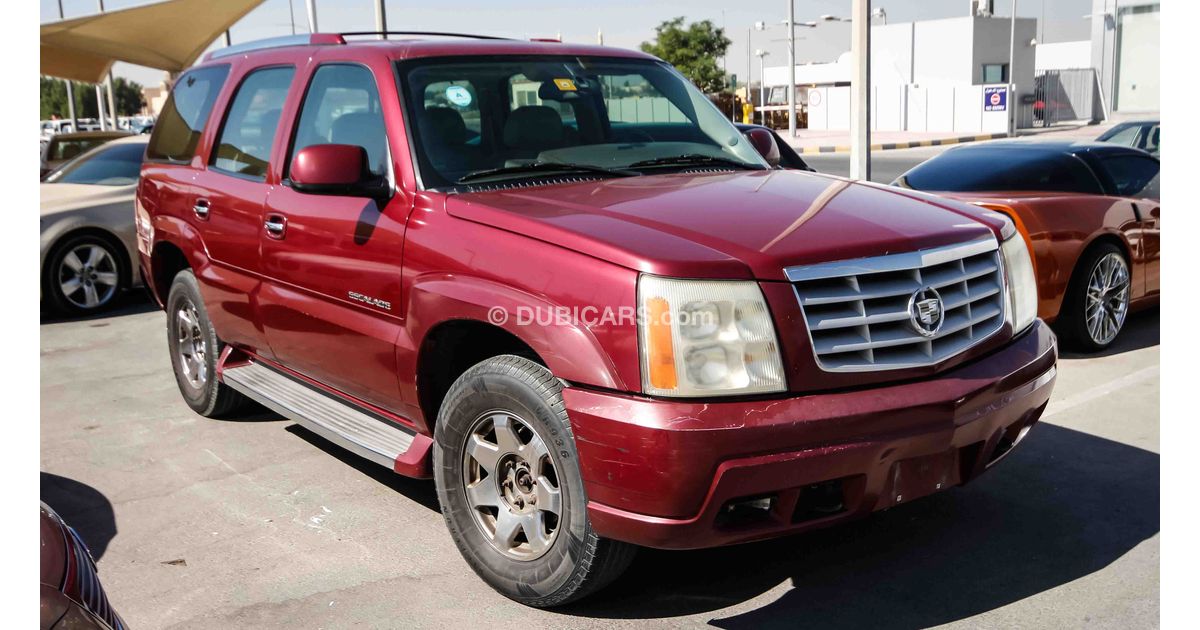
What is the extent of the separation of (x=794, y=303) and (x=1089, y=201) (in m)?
4.53

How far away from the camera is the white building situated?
39406 mm

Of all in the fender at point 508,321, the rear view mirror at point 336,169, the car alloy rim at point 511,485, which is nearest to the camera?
the fender at point 508,321

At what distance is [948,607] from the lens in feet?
11.1

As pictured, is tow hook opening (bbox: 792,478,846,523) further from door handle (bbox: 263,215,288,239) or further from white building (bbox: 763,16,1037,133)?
white building (bbox: 763,16,1037,133)

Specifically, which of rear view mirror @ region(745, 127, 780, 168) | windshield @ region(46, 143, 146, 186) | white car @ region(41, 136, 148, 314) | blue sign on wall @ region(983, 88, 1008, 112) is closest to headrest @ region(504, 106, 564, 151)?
rear view mirror @ region(745, 127, 780, 168)

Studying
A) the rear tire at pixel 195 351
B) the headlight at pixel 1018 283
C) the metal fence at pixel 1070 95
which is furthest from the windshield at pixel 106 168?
the metal fence at pixel 1070 95

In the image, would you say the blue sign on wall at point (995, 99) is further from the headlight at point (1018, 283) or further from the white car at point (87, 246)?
the headlight at point (1018, 283)

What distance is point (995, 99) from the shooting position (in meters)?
36.1

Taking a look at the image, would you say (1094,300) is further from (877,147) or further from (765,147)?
(877,147)

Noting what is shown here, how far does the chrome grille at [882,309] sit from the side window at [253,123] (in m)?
2.89

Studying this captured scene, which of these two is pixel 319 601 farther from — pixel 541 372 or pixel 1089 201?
pixel 1089 201

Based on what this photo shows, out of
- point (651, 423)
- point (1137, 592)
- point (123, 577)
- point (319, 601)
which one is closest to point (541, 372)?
point (651, 423)

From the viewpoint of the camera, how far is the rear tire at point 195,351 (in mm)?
5648

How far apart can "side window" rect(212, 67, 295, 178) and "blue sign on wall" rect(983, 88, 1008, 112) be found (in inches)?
1351
